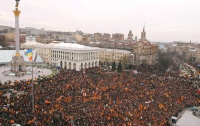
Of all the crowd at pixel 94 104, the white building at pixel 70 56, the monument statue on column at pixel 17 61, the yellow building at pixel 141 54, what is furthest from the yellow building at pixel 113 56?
the crowd at pixel 94 104

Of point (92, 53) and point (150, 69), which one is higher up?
point (92, 53)

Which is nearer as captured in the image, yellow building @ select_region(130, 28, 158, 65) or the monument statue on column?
the monument statue on column

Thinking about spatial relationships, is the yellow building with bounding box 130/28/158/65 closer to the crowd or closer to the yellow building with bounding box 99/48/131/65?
the yellow building with bounding box 99/48/131/65

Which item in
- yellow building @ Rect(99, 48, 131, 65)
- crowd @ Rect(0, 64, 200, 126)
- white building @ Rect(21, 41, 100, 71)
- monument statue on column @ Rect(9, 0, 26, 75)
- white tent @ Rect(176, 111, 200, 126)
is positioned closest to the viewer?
crowd @ Rect(0, 64, 200, 126)

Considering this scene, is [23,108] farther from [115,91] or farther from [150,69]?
[150,69]

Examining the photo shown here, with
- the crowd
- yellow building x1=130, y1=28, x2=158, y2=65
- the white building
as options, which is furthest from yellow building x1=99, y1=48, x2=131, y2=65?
the crowd

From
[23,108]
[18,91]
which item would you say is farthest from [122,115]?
[18,91]
